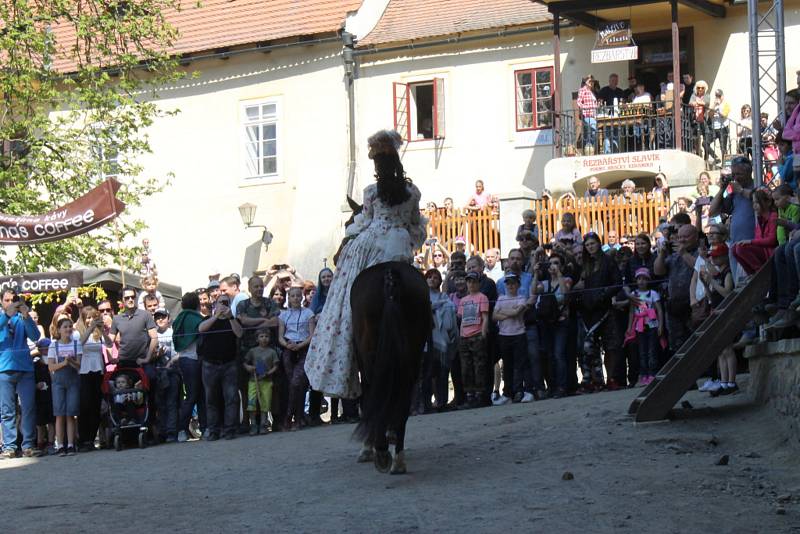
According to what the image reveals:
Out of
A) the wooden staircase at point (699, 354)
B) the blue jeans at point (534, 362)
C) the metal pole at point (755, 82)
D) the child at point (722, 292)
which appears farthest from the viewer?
the blue jeans at point (534, 362)

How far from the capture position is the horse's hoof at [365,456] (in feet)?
35.8

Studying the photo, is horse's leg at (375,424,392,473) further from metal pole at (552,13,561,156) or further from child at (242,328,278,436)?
metal pole at (552,13,561,156)

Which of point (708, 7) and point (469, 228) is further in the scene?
point (708, 7)

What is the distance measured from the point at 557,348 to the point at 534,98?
55.1 feet

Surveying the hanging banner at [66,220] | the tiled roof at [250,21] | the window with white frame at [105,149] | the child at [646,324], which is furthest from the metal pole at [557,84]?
the hanging banner at [66,220]

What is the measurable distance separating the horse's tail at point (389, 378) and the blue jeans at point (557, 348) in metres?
6.34

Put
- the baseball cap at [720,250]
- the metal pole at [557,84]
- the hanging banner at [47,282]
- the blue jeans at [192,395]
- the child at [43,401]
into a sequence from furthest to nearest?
1. the metal pole at [557,84]
2. the hanging banner at [47,282]
3. the child at [43,401]
4. the blue jeans at [192,395]
5. the baseball cap at [720,250]

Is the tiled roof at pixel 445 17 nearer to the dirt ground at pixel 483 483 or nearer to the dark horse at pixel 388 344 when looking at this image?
the dirt ground at pixel 483 483

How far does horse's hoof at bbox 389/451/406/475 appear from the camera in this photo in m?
10.0

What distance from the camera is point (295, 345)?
16.6m

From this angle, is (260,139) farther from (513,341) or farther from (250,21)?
(513,341)

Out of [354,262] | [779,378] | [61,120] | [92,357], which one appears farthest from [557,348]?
[61,120]

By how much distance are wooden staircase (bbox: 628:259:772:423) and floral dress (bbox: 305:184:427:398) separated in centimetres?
265

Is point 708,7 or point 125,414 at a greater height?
point 708,7
